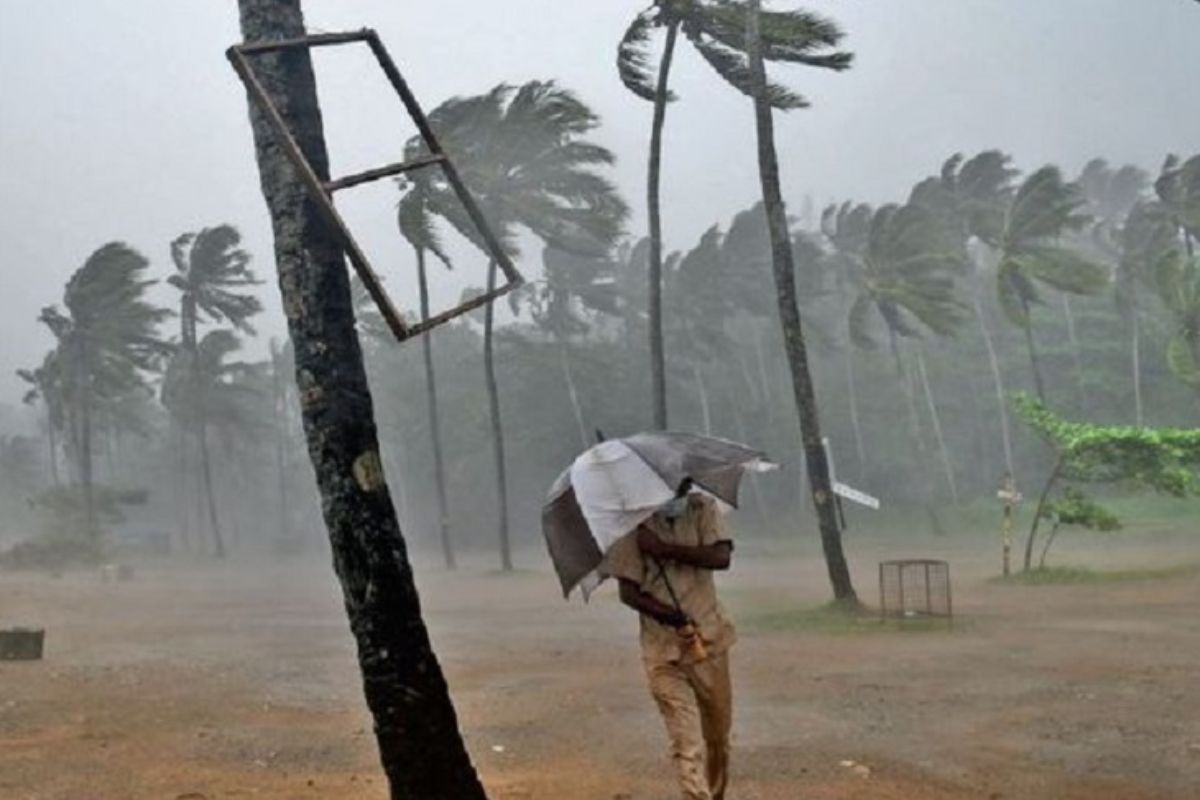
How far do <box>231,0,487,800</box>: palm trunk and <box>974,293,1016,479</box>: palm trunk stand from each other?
40.0 meters

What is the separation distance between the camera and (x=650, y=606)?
5.20 m

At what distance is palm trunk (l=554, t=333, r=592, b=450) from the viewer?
43969 mm

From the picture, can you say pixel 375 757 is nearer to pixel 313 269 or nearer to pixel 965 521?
pixel 313 269

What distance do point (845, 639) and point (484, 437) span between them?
32.5m

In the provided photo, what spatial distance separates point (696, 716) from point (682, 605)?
0.49m

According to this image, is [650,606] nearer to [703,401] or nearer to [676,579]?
[676,579]

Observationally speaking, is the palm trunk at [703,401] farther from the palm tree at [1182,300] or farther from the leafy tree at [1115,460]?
the leafy tree at [1115,460]

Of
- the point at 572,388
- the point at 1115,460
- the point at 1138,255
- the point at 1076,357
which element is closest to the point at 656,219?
the point at 1115,460

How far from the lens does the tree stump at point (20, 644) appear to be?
44.5 feet

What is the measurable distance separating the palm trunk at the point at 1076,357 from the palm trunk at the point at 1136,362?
1.82m

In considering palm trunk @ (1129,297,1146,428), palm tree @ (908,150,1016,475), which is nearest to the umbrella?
palm tree @ (908,150,1016,475)

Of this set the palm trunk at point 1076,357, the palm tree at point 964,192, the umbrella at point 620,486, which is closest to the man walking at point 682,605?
the umbrella at point 620,486

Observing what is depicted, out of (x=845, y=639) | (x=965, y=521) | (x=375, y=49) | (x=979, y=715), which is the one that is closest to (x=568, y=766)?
(x=979, y=715)

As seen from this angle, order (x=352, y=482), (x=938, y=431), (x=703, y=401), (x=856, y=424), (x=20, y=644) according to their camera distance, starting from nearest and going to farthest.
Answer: (x=352, y=482) < (x=20, y=644) < (x=938, y=431) < (x=856, y=424) < (x=703, y=401)
